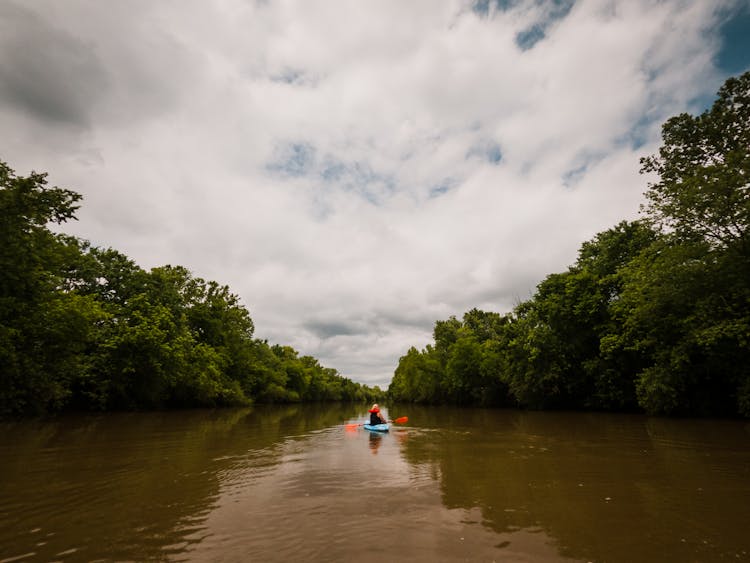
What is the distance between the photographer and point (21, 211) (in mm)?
17562

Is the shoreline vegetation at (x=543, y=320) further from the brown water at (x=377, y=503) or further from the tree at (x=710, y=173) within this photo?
the brown water at (x=377, y=503)

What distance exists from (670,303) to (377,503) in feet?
82.3

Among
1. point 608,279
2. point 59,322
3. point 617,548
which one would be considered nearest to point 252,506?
point 617,548

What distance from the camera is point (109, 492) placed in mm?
8688

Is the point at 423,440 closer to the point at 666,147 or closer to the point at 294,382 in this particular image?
the point at 666,147

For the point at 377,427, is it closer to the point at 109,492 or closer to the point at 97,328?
the point at 109,492

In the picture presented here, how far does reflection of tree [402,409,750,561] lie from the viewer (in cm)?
586

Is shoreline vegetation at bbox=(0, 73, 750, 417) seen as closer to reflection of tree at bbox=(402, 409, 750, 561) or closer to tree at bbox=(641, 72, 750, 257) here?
tree at bbox=(641, 72, 750, 257)

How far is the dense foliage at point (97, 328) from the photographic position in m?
18.8

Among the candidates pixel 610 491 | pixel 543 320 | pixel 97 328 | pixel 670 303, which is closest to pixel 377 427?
pixel 610 491

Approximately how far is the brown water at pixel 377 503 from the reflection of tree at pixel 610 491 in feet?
0.15

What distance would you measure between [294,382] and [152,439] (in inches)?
3051

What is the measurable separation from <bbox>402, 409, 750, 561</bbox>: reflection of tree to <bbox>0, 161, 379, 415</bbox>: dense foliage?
2002 cm

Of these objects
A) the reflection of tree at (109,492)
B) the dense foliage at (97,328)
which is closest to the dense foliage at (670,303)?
the reflection of tree at (109,492)
